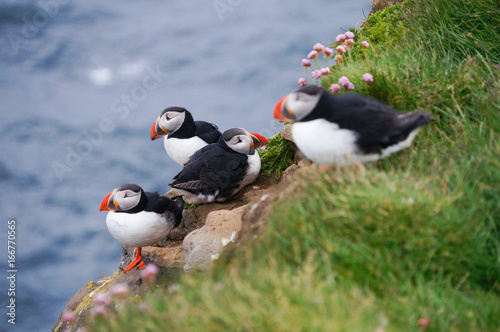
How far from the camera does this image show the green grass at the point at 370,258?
103 inches

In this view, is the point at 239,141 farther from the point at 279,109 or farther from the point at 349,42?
the point at 279,109

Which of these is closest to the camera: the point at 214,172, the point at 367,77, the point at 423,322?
the point at 423,322

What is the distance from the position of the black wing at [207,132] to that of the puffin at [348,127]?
3.36 metres

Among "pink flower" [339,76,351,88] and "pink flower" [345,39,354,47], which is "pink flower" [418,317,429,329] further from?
"pink flower" [345,39,354,47]

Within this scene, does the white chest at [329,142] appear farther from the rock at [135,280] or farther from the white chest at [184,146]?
the white chest at [184,146]

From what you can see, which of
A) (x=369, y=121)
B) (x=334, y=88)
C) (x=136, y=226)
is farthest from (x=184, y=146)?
(x=369, y=121)

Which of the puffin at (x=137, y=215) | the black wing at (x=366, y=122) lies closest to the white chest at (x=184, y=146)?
the puffin at (x=137, y=215)

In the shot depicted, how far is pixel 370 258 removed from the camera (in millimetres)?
3033

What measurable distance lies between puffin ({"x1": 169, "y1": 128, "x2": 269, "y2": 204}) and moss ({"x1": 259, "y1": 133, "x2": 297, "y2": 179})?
12.1 inches

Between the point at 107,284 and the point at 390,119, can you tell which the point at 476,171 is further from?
the point at 107,284

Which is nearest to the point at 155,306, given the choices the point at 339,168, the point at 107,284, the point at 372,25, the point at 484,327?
the point at 339,168

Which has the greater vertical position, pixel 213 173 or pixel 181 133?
pixel 181 133

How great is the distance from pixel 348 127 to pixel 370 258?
→ 3.25ft

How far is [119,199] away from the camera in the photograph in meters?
5.81
